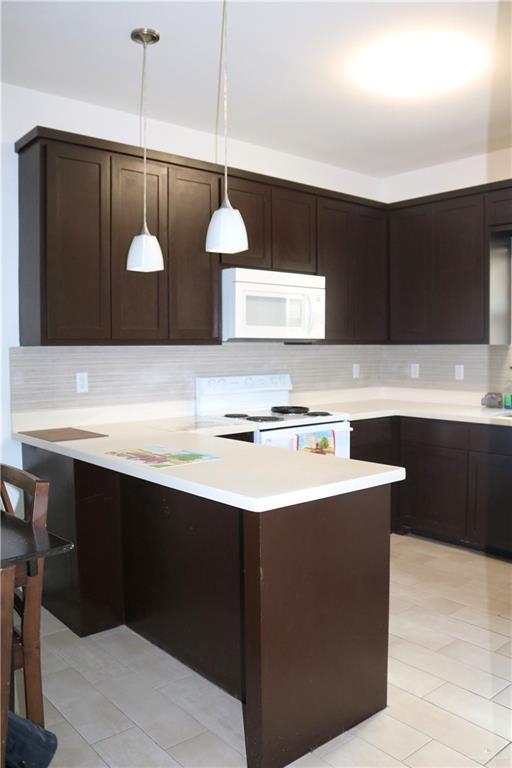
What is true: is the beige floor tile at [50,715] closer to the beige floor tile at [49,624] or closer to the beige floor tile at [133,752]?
the beige floor tile at [133,752]

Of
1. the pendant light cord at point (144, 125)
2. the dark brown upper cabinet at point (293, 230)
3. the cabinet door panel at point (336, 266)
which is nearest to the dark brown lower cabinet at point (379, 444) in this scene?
the cabinet door panel at point (336, 266)

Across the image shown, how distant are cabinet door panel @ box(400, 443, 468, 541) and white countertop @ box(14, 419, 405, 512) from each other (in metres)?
1.81

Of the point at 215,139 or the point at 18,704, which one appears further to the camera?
the point at 215,139

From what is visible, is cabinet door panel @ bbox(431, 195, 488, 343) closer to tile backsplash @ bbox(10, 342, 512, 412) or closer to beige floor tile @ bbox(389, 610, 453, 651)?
tile backsplash @ bbox(10, 342, 512, 412)

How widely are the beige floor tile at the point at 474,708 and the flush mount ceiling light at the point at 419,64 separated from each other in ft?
8.72

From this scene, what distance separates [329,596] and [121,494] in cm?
124

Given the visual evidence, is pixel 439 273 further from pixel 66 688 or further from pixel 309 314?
pixel 66 688

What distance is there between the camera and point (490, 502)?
3805 millimetres

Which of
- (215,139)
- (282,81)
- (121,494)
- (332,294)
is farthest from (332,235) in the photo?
(121,494)

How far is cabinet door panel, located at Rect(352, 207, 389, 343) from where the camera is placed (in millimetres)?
4457

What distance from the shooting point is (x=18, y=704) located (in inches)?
88.4

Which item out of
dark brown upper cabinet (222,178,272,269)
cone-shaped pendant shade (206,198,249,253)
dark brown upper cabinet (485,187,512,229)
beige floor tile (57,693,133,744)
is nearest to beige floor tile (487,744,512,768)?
beige floor tile (57,693,133,744)

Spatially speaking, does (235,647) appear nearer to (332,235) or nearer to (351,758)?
(351,758)

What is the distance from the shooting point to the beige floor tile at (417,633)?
271 centimetres
